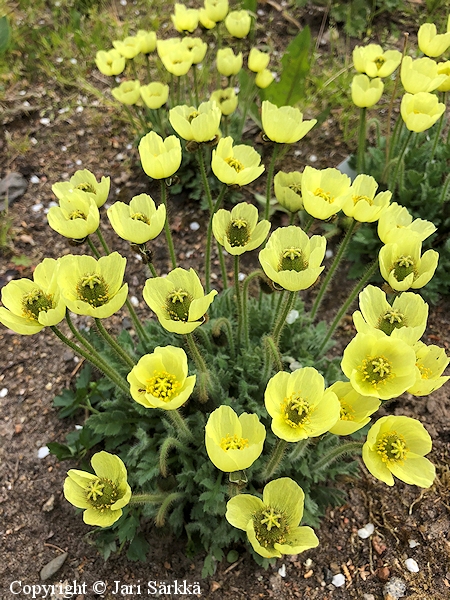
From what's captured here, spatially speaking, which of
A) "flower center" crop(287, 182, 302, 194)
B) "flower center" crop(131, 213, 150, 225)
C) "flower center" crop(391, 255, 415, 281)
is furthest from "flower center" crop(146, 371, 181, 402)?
"flower center" crop(287, 182, 302, 194)

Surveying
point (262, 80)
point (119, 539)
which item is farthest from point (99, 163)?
point (119, 539)

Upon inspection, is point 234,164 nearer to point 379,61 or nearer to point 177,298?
point 177,298

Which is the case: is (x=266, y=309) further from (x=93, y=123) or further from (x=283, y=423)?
(x=93, y=123)

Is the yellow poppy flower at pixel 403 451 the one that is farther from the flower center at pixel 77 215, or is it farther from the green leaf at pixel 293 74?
the green leaf at pixel 293 74

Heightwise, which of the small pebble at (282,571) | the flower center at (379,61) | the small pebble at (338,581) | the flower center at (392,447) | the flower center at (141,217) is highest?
the flower center at (379,61)

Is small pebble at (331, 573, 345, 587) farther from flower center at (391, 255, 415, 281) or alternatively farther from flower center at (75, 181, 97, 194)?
flower center at (75, 181, 97, 194)

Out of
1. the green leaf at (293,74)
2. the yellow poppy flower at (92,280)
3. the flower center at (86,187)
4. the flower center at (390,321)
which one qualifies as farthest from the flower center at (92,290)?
the green leaf at (293,74)
